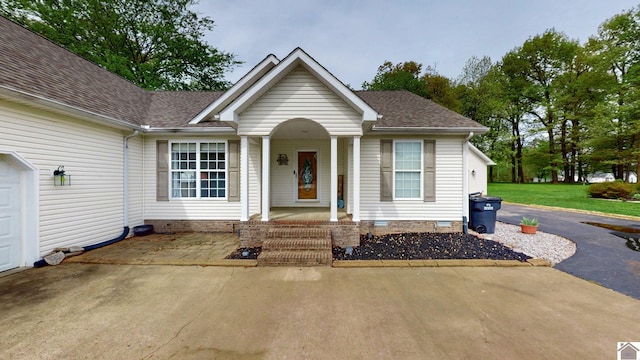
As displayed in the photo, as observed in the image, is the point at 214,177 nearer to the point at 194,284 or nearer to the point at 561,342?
the point at 194,284

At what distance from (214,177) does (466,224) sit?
784cm

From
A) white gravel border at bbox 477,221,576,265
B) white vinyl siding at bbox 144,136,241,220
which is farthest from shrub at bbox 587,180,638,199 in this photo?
white vinyl siding at bbox 144,136,241,220

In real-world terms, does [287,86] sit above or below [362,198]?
above

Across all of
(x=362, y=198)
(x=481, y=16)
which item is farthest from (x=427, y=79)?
(x=362, y=198)

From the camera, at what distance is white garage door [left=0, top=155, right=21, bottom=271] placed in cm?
454

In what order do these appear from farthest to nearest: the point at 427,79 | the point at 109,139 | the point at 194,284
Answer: the point at 427,79
the point at 109,139
the point at 194,284

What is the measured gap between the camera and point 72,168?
561 cm

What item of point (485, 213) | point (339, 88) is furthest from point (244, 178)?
point (485, 213)

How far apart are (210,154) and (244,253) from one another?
3682 millimetres

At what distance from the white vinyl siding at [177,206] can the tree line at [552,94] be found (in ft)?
77.8

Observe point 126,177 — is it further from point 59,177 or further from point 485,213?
point 485,213

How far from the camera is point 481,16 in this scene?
11.0 metres

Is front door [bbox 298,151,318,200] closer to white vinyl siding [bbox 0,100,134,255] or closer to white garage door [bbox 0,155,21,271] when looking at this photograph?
white vinyl siding [bbox 0,100,134,255]

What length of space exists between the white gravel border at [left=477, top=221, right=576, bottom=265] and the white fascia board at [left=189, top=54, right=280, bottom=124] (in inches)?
301
